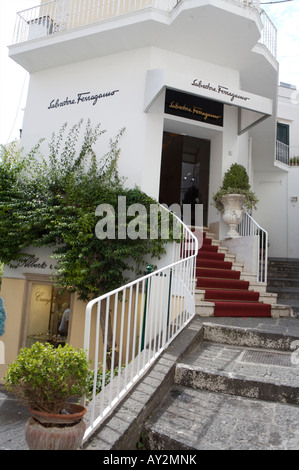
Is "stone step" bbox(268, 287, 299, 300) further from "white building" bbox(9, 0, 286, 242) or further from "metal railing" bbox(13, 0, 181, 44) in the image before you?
"metal railing" bbox(13, 0, 181, 44)

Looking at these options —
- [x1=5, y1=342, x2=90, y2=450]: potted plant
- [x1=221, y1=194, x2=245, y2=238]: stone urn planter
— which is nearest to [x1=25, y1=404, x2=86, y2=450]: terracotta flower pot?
[x1=5, y1=342, x2=90, y2=450]: potted plant

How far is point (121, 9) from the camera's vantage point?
26.7 ft

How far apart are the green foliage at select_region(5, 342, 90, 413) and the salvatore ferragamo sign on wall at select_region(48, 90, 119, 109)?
7196mm

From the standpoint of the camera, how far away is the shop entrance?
912cm

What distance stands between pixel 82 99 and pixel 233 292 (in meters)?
5.86

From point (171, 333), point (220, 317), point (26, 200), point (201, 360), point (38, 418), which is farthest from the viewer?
point (26, 200)

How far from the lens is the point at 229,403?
113 inches

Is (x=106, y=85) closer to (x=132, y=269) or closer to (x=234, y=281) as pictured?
(x=132, y=269)

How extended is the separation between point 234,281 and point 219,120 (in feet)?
13.8

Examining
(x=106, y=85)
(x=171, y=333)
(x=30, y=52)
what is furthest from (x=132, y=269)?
(x=30, y=52)

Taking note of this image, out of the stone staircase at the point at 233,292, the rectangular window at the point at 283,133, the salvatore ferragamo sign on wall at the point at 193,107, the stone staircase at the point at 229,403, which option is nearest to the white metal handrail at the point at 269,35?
the salvatore ferragamo sign on wall at the point at 193,107

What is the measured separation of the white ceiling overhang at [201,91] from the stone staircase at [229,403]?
5097 mm

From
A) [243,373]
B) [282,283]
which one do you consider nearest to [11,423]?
[243,373]

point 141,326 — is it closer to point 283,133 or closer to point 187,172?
point 187,172
